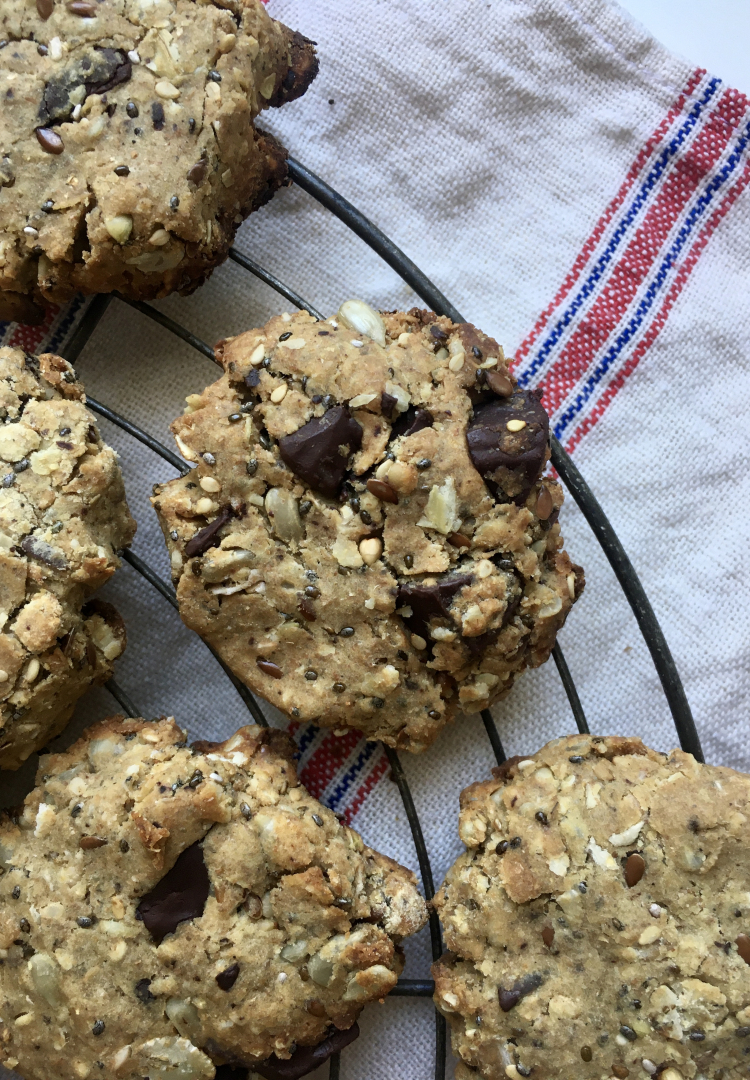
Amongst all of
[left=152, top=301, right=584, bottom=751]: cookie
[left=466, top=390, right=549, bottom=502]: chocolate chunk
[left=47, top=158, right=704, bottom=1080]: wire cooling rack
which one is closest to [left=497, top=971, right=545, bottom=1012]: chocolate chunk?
[left=47, top=158, right=704, bottom=1080]: wire cooling rack

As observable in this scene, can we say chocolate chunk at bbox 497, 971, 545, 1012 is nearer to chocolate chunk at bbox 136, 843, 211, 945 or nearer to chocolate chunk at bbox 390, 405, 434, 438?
chocolate chunk at bbox 136, 843, 211, 945

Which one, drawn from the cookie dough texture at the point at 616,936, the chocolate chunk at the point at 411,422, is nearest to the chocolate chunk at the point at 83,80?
the chocolate chunk at the point at 411,422

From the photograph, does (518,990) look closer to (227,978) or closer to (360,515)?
(227,978)

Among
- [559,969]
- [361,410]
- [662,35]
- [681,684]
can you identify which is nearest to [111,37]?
[361,410]

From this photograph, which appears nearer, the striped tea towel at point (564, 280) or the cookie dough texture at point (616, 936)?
the cookie dough texture at point (616, 936)

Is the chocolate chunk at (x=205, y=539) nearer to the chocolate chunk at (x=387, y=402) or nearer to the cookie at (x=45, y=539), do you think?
the cookie at (x=45, y=539)

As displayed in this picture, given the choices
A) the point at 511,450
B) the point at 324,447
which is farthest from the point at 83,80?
Result: the point at 511,450

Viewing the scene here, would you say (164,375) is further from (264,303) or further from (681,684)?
(681,684)
